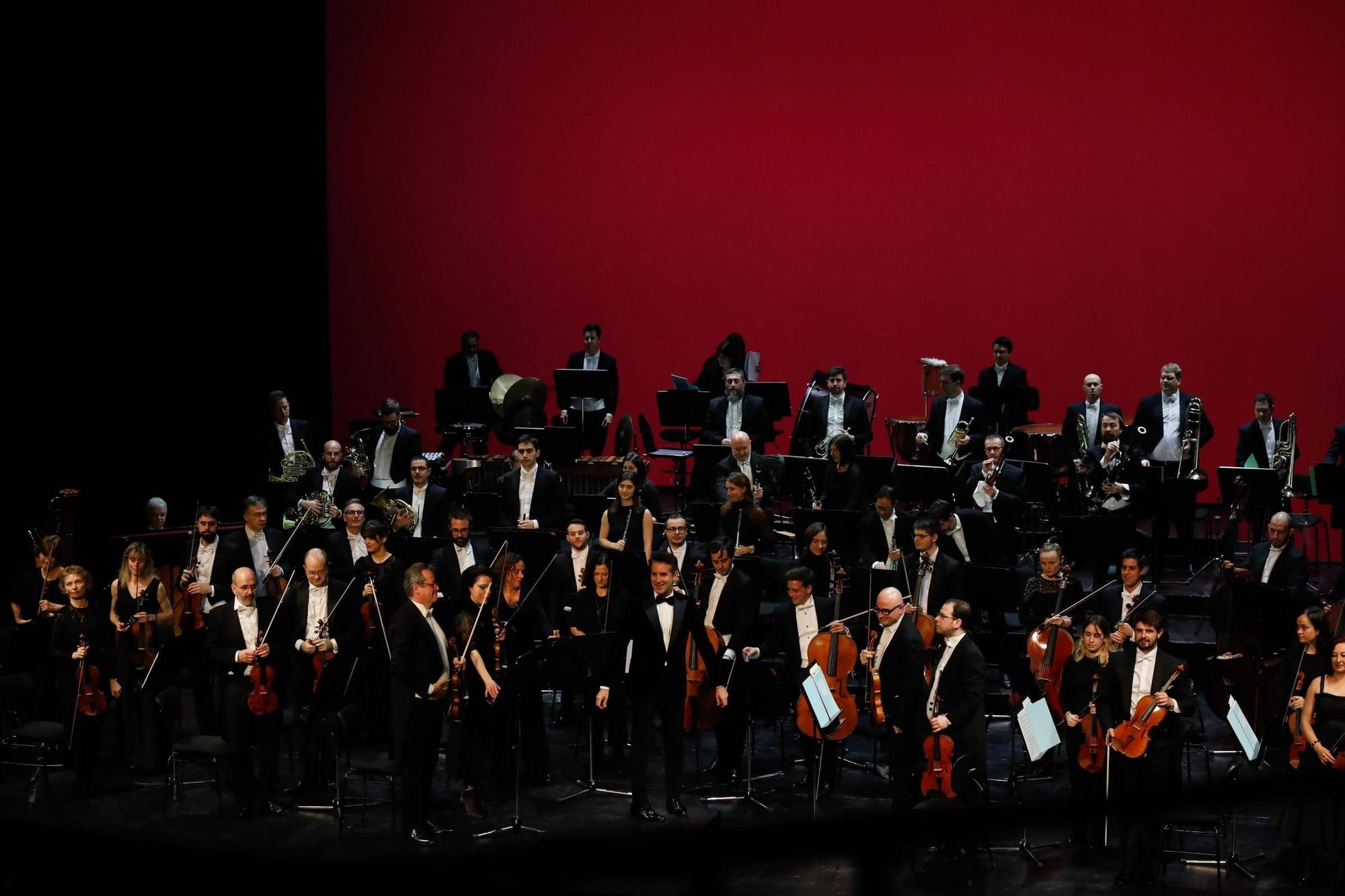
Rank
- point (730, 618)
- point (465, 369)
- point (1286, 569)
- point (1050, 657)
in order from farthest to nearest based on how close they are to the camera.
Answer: point (465, 369), point (1286, 569), point (730, 618), point (1050, 657)

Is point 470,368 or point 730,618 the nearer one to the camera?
point 730,618

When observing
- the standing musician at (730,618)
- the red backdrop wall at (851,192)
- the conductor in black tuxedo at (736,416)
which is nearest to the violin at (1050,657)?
the standing musician at (730,618)

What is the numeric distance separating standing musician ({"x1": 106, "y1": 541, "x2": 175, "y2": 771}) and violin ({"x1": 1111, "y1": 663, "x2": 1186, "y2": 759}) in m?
5.02

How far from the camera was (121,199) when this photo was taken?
11.2m

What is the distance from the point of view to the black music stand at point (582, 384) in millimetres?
11070

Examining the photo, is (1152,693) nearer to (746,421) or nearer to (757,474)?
(757,474)

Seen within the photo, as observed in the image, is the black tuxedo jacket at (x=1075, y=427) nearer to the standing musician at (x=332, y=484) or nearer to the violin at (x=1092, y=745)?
the violin at (x=1092, y=745)

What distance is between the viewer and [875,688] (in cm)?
766

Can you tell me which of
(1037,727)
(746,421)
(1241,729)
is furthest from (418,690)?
(746,421)

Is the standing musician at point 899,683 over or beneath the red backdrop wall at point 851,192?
beneath

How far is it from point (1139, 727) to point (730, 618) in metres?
2.21

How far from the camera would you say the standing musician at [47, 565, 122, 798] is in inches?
317

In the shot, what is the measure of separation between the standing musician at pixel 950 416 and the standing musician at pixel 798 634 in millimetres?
2642

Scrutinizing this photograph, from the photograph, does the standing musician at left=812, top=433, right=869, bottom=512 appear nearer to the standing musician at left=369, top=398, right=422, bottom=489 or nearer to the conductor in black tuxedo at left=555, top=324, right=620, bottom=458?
the conductor in black tuxedo at left=555, top=324, right=620, bottom=458
